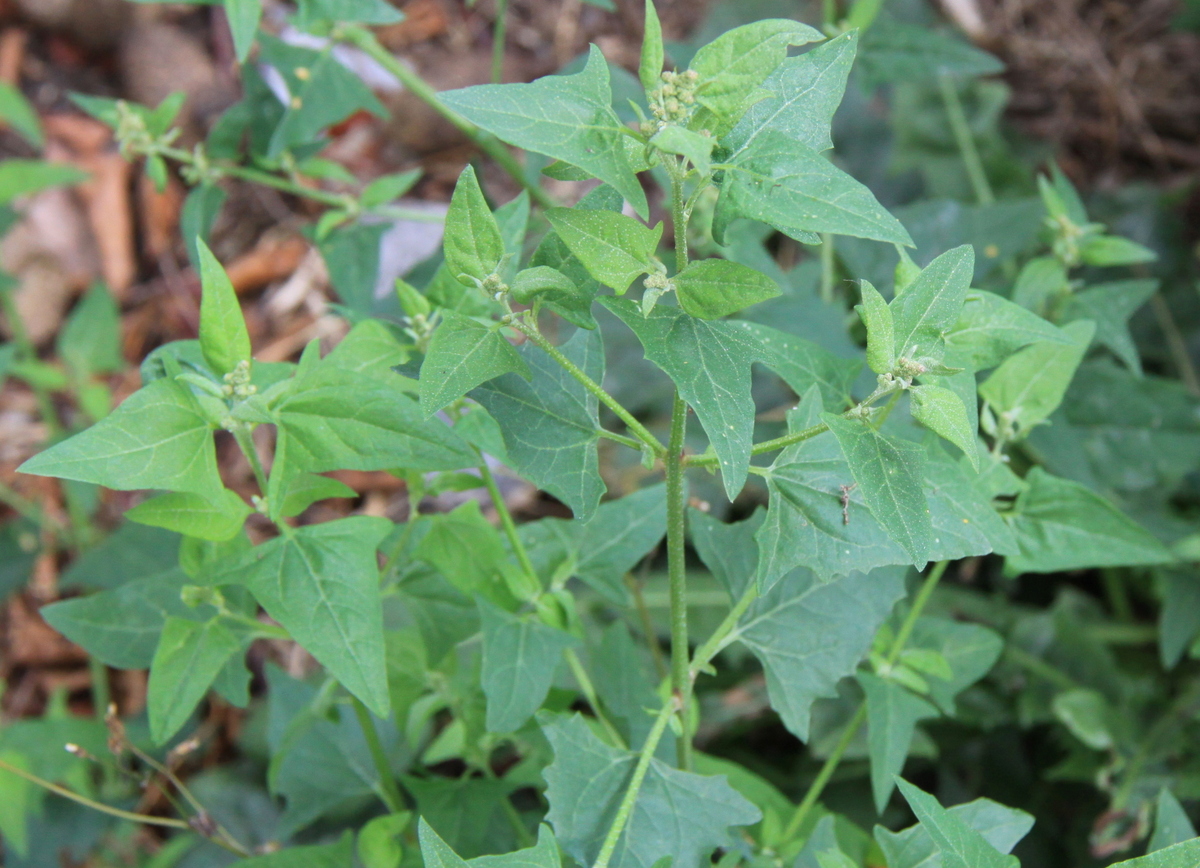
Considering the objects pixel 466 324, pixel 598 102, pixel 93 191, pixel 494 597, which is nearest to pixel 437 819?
pixel 494 597

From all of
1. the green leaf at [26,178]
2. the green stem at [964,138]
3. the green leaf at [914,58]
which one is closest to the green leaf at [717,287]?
the green leaf at [914,58]

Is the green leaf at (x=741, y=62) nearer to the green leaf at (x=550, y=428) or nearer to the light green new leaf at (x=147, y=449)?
the green leaf at (x=550, y=428)

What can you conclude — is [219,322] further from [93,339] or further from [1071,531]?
[93,339]

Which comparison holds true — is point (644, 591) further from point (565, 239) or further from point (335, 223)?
point (565, 239)

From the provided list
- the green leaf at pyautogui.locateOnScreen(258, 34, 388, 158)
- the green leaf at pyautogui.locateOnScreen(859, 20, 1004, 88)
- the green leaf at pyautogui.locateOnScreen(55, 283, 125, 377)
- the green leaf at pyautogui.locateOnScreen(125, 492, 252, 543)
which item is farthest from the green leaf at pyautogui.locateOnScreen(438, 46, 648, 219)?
the green leaf at pyautogui.locateOnScreen(55, 283, 125, 377)

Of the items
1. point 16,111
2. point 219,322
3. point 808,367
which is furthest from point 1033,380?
point 16,111

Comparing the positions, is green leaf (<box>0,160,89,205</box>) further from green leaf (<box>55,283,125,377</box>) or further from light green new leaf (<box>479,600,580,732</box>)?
light green new leaf (<box>479,600,580,732</box>)
